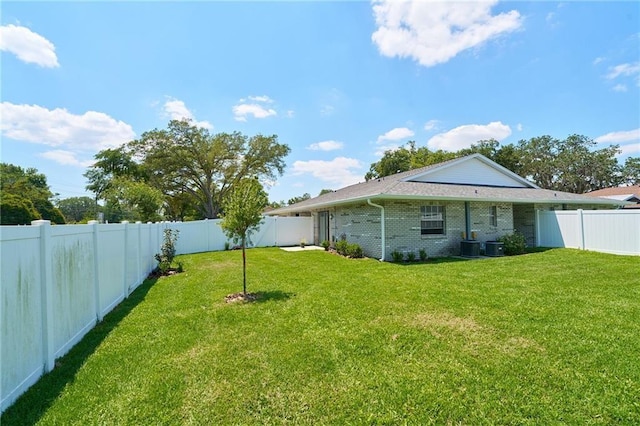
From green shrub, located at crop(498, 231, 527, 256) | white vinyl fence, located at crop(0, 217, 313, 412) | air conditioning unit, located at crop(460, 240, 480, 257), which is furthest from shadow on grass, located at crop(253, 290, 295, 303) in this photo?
green shrub, located at crop(498, 231, 527, 256)

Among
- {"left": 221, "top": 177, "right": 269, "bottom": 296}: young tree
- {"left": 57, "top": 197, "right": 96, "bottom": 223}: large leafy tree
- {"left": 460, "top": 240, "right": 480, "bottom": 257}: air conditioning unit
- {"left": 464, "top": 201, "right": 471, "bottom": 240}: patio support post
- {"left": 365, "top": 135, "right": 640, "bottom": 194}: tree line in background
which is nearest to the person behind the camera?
{"left": 221, "top": 177, "right": 269, "bottom": 296}: young tree

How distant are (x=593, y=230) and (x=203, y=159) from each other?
32223 millimetres

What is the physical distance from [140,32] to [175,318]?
929 centimetres

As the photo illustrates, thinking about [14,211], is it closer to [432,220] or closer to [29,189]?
[29,189]

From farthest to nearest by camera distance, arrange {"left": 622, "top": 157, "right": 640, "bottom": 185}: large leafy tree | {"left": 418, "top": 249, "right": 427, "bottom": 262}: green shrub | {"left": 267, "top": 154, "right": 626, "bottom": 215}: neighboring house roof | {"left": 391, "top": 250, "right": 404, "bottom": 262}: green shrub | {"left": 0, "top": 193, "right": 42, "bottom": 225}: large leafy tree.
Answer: {"left": 622, "top": 157, "right": 640, "bottom": 185}: large leafy tree, {"left": 0, "top": 193, "right": 42, "bottom": 225}: large leafy tree, {"left": 267, "top": 154, "right": 626, "bottom": 215}: neighboring house roof, {"left": 418, "top": 249, "right": 427, "bottom": 262}: green shrub, {"left": 391, "top": 250, "right": 404, "bottom": 262}: green shrub

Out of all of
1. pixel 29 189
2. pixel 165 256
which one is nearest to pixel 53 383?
pixel 165 256

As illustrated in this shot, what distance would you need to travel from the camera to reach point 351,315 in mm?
5324

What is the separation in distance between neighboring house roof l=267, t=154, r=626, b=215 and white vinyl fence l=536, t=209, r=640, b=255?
1176mm

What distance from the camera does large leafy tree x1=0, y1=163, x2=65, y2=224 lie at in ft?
112

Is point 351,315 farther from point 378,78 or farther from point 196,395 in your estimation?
point 378,78

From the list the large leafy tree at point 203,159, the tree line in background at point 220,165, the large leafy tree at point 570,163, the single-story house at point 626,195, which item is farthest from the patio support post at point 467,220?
the large leafy tree at point 570,163

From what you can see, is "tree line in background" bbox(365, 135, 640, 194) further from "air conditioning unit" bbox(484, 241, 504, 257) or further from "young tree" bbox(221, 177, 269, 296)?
"young tree" bbox(221, 177, 269, 296)

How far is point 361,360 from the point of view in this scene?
3.74 metres

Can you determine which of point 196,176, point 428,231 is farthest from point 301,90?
point 196,176
